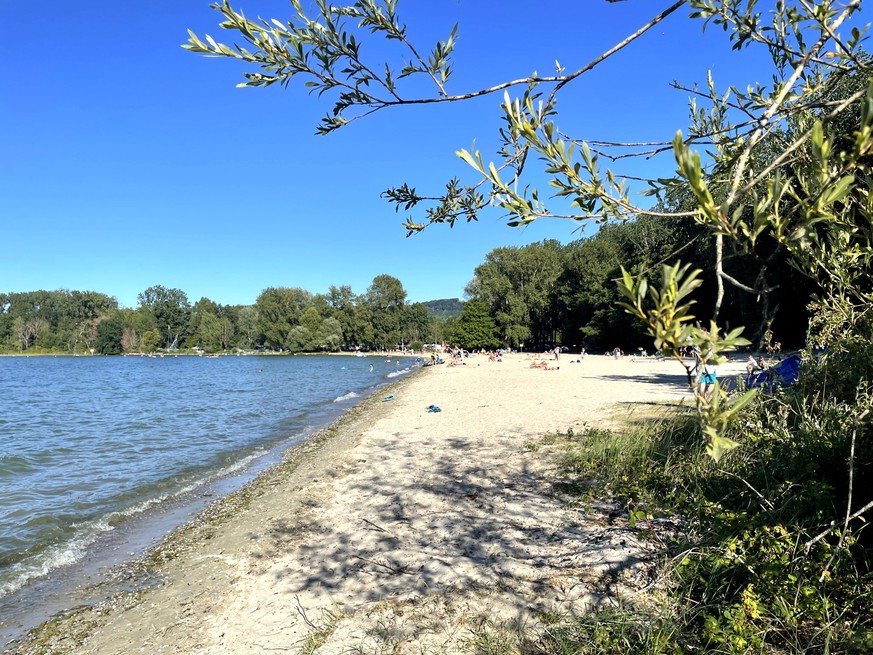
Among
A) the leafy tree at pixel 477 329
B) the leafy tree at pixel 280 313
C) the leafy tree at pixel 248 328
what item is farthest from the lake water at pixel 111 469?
the leafy tree at pixel 248 328

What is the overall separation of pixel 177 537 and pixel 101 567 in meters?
0.99

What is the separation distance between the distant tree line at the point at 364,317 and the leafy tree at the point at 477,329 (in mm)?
153

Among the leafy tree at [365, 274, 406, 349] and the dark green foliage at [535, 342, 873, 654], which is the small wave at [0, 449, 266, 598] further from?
the leafy tree at [365, 274, 406, 349]

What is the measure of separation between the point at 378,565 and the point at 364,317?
99810 millimetres

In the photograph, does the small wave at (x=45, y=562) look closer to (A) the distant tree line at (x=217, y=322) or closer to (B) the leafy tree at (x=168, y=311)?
(A) the distant tree line at (x=217, y=322)

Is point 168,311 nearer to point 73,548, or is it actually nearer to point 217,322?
point 217,322

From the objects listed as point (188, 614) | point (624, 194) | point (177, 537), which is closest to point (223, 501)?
point (177, 537)

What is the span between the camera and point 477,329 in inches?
2896

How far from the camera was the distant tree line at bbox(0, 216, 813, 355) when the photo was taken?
5956 cm

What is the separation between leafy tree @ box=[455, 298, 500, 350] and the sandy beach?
6355 cm

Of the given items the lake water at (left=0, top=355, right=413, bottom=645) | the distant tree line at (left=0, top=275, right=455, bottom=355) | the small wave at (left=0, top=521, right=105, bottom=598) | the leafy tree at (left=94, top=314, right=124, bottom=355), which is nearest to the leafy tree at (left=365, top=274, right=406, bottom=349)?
the distant tree line at (left=0, top=275, right=455, bottom=355)

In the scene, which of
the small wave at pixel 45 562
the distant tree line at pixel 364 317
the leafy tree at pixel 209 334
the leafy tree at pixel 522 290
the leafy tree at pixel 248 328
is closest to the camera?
the small wave at pixel 45 562

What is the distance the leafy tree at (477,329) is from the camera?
7300 cm

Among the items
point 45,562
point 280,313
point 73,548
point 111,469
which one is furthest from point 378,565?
point 280,313
